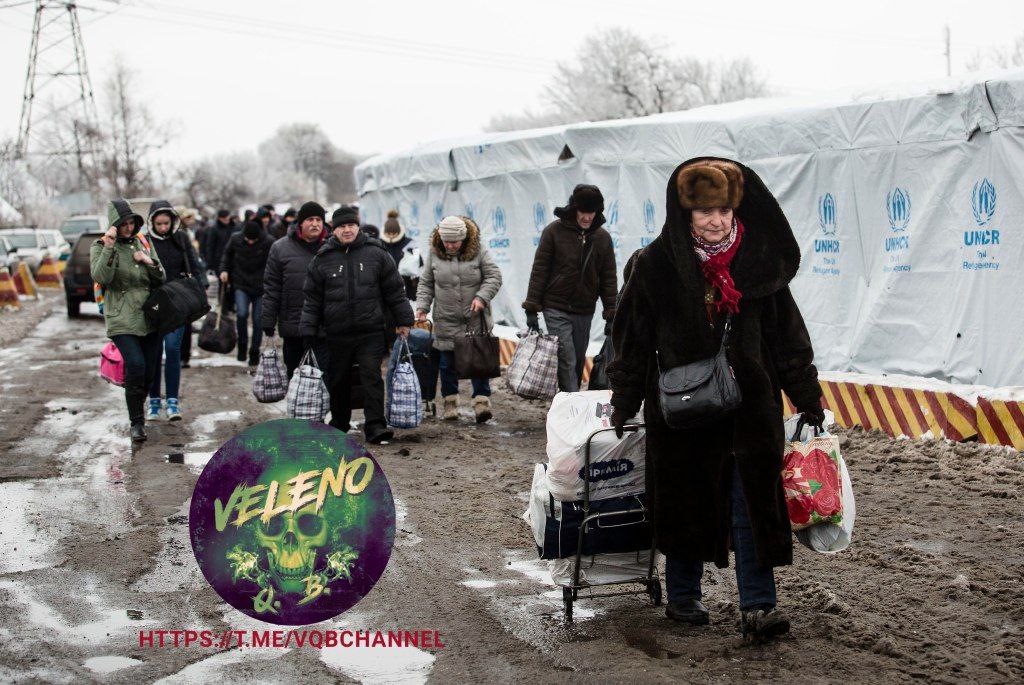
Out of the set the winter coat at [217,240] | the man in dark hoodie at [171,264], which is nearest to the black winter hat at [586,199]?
the man in dark hoodie at [171,264]

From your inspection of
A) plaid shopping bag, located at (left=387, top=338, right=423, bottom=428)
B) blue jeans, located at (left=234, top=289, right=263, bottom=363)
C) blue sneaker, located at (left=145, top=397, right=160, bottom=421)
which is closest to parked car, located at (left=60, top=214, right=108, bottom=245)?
blue jeans, located at (left=234, top=289, right=263, bottom=363)

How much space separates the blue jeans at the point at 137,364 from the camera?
1020 cm

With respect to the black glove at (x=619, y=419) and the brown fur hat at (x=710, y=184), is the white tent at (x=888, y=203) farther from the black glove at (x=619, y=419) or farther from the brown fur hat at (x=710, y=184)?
the black glove at (x=619, y=419)

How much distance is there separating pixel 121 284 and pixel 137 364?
0.67m

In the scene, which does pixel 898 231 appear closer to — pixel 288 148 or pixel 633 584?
pixel 633 584

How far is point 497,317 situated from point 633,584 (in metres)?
12.7

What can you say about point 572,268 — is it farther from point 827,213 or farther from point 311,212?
point 827,213

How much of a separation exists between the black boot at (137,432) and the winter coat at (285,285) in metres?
1.33

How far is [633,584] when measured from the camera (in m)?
5.79

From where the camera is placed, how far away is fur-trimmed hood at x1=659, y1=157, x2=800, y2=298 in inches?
190

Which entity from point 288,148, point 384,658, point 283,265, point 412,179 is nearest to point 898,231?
point 283,265

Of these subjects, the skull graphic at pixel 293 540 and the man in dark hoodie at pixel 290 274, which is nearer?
the skull graphic at pixel 293 540

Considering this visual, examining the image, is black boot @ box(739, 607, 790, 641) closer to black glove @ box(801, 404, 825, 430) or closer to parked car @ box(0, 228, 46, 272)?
black glove @ box(801, 404, 825, 430)

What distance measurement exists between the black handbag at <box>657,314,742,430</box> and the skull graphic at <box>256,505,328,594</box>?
142cm
